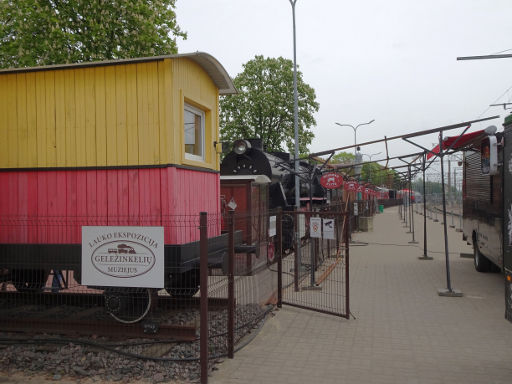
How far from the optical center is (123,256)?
571 cm

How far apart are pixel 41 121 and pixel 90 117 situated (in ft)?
2.41

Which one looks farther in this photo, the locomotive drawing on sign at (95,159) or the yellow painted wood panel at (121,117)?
the yellow painted wood panel at (121,117)

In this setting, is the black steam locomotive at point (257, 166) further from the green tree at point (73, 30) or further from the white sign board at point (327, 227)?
the white sign board at point (327, 227)

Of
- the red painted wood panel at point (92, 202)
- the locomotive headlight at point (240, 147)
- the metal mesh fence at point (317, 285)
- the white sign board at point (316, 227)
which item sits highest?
the locomotive headlight at point (240, 147)

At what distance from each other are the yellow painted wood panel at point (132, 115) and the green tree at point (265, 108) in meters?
26.8

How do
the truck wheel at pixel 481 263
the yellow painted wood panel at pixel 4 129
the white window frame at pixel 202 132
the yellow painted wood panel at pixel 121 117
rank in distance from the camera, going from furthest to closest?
the truck wheel at pixel 481 263
the white window frame at pixel 202 132
the yellow painted wood panel at pixel 4 129
the yellow painted wood panel at pixel 121 117

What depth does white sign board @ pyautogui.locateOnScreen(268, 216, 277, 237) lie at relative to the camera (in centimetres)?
826

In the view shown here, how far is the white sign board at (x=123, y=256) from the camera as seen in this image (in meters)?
5.56

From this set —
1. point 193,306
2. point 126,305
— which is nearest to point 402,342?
point 193,306

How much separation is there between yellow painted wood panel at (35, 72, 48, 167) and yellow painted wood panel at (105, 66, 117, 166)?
3.03ft

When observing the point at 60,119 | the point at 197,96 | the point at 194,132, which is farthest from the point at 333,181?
the point at 60,119

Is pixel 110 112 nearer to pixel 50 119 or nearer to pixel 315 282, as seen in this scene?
pixel 50 119

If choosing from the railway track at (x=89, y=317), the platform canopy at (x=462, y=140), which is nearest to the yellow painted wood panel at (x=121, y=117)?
the railway track at (x=89, y=317)

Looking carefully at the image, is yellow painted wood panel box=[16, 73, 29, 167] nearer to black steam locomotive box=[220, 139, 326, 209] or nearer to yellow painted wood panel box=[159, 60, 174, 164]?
yellow painted wood panel box=[159, 60, 174, 164]
